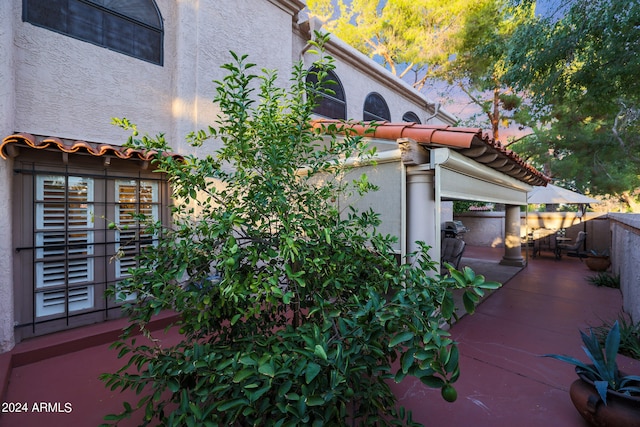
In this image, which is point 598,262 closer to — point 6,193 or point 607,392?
point 607,392

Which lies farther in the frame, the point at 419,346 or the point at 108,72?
the point at 108,72

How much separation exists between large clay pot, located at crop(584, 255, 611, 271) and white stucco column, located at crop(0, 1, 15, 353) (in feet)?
43.4

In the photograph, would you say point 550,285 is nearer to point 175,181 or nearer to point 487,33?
point 175,181

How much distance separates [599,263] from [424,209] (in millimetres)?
8223

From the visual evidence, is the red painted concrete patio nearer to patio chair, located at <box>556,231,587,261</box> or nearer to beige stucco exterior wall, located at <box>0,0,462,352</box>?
beige stucco exterior wall, located at <box>0,0,462,352</box>

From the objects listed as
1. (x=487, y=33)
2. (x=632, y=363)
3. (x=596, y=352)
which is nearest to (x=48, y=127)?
(x=596, y=352)

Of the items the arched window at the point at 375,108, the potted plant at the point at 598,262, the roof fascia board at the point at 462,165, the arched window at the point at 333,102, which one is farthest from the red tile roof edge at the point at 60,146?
the potted plant at the point at 598,262

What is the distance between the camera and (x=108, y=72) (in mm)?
4523

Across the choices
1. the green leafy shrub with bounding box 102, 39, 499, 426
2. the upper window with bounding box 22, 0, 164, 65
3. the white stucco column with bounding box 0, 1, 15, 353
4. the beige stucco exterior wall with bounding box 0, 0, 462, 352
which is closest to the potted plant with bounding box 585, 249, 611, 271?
the green leafy shrub with bounding box 102, 39, 499, 426

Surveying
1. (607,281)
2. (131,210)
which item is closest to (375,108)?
(607,281)

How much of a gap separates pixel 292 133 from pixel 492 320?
4.96 m

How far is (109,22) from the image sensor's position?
4598 mm

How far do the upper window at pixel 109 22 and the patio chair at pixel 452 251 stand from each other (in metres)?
7.60

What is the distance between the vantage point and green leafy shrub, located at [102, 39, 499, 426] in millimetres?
1469
